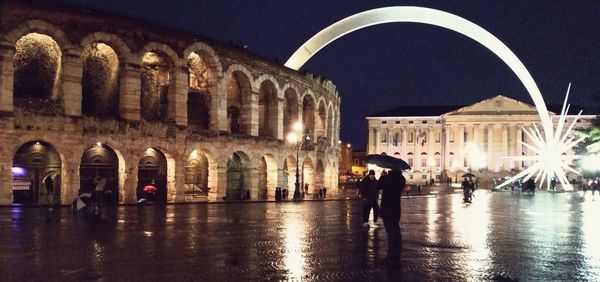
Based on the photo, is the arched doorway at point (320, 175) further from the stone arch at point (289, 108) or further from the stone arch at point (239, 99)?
the stone arch at point (239, 99)

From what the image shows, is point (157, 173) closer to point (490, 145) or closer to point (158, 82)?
point (158, 82)

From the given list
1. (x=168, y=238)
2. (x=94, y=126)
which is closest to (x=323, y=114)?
(x=94, y=126)

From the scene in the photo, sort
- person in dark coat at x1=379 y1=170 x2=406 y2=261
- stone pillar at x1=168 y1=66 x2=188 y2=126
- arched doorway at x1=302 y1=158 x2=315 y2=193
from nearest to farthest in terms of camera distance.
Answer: person in dark coat at x1=379 y1=170 x2=406 y2=261, stone pillar at x1=168 y1=66 x2=188 y2=126, arched doorway at x1=302 y1=158 x2=315 y2=193

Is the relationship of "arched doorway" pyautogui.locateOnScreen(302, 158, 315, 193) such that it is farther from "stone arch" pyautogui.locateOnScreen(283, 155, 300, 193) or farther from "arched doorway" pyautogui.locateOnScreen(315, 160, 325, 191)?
"stone arch" pyautogui.locateOnScreen(283, 155, 300, 193)

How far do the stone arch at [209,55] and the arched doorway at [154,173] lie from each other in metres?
6.53

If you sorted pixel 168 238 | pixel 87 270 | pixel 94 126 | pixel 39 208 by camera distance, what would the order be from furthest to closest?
pixel 94 126
pixel 39 208
pixel 168 238
pixel 87 270

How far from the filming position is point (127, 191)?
35750 millimetres

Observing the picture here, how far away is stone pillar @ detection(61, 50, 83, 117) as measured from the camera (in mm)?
33031

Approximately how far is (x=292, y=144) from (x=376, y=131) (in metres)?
89.7

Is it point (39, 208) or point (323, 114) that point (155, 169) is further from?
point (323, 114)

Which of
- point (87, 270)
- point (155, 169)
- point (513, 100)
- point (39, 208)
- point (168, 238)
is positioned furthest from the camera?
point (513, 100)

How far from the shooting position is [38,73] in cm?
3466

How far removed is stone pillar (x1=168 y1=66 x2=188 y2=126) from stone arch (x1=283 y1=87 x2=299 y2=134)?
12.3 meters

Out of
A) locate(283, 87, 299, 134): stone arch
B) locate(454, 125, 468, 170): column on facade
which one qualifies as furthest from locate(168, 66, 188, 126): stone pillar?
locate(454, 125, 468, 170): column on facade
